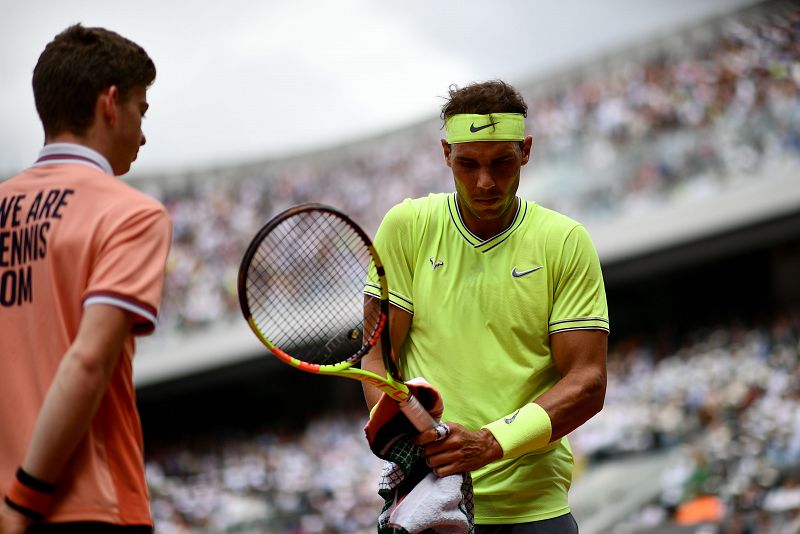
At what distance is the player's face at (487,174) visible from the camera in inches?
135

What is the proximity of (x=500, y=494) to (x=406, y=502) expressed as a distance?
42cm

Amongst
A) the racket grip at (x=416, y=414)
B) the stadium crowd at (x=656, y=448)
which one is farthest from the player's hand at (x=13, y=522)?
the stadium crowd at (x=656, y=448)

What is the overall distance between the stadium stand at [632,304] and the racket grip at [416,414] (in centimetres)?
939

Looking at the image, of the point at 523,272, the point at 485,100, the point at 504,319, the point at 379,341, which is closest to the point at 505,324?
the point at 504,319

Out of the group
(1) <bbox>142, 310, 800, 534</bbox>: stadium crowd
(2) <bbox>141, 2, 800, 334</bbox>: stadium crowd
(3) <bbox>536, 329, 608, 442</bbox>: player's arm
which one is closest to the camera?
(3) <bbox>536, 329, 608, 442</bbox>: player's arm

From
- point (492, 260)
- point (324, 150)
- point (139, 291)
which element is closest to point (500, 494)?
point (492, 260)

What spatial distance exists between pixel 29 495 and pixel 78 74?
0.99 meters

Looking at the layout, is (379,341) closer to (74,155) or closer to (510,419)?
(510,419)

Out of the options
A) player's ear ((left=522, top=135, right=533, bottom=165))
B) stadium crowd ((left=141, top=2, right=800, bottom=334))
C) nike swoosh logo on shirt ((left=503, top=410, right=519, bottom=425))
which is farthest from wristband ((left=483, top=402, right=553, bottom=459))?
stadium crowd ((left=141, top=2, right=800, bottom=334))

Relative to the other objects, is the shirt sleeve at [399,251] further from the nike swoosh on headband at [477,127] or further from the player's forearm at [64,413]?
the player's forearm at [64,413]

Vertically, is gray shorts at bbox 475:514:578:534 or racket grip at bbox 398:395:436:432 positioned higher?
racket grip at bbox 398:395:436:432

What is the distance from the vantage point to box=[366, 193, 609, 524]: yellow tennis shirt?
346 centimetres

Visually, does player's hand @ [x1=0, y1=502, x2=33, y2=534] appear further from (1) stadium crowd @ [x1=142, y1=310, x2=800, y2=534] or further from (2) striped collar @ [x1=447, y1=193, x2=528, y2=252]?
(1) stadium crowd @ [x1=142, y1=310, x2=800, y2=534]

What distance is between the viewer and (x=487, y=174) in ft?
11.3
